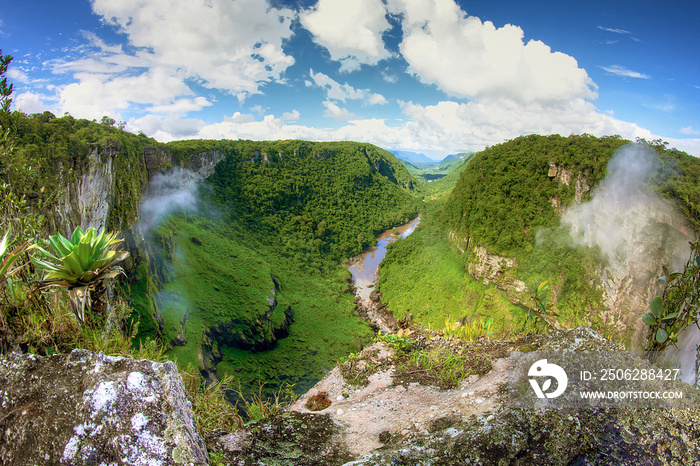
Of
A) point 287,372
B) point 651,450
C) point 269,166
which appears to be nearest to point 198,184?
point 269,166

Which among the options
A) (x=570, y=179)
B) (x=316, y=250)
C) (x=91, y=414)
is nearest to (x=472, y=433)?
(x=91, y=414)

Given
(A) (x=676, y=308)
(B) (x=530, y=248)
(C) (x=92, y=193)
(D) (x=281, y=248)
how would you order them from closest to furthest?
(A) (x=676, y=308) < (C) (x=92, y=193) < (B) (x=530, y=248) < (D) (x=281, y=248)

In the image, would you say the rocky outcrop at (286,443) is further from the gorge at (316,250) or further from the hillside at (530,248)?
the hillside at (530,248)

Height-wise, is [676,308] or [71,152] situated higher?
[71,152]

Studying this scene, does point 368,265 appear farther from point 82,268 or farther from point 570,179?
point 82,268

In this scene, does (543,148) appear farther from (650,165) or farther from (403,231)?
(403,231)

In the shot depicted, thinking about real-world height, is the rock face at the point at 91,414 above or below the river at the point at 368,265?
above

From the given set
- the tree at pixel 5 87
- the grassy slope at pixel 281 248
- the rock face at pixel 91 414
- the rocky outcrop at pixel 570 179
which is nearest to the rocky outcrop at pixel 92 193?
the grassy slope at pixel 281 248
